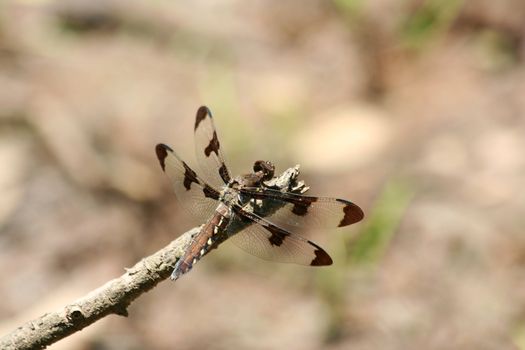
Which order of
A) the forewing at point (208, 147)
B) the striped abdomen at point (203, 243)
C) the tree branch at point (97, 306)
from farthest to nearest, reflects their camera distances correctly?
the forewing at point (208, 147) < the striped abdomen at point (203, 243) < the tree branch at point (97, 306)

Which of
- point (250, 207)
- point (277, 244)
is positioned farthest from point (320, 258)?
point (250, 207)

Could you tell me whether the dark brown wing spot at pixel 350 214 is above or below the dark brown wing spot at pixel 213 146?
below

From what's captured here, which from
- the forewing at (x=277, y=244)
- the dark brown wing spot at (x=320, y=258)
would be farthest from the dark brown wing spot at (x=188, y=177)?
the dark brown wing spot at (x=320, y=258)

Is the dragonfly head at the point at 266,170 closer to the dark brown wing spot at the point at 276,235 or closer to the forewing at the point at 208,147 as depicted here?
the dark brown wing spot at the point at 276,235

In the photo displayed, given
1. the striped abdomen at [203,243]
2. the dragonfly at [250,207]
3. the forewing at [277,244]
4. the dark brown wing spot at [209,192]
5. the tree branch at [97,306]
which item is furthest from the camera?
the dark brown wing spot at [209,192]

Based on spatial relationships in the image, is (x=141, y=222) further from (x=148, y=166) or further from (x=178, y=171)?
(x=178, y=171)

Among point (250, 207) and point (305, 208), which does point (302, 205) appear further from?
point (250, 207)
